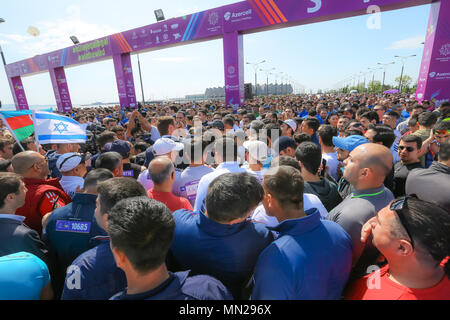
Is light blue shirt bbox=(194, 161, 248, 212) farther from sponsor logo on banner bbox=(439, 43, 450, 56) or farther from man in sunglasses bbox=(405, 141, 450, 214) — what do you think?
sponsor logo on banner bbox=(439, 43, 450, 56)

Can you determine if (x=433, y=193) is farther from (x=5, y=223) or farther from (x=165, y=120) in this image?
(x=165, y=120)

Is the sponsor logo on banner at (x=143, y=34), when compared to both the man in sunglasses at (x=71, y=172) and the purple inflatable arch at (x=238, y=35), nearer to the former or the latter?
the purple inflatable arch at (x=238, y=35)

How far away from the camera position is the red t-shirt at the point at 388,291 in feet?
3.31

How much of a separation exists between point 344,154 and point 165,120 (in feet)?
11.7

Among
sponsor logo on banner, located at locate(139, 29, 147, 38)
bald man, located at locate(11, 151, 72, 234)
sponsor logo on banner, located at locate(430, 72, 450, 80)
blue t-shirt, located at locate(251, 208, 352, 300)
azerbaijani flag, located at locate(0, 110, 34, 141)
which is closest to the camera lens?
blue t-shirt, located at locate(251, 208, 352, 300)

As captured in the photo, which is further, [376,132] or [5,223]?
[376,132]

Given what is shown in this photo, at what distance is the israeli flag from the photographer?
11.8ft

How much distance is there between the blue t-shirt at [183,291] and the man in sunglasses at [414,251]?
772mm

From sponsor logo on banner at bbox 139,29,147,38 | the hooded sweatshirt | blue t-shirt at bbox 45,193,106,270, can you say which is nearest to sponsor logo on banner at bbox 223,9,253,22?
sponsor logo on banner at bbox 139,29,147,38

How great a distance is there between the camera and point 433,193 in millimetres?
2066

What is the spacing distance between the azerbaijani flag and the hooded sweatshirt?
4.75m

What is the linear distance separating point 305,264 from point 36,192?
2550 mm

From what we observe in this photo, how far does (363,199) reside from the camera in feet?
5.69

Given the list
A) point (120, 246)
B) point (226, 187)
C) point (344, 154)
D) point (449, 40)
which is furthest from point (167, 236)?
point (449, 40)
